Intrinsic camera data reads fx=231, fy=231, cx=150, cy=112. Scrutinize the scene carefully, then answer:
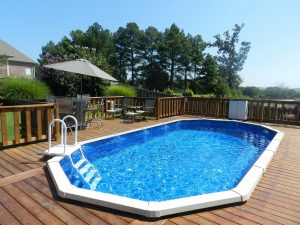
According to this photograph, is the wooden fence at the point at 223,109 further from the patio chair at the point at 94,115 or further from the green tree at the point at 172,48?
the green tree at the point at 172,48

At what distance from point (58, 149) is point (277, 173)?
382 cm

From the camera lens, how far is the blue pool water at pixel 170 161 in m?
3.85

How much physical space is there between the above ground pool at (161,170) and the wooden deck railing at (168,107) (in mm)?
1884

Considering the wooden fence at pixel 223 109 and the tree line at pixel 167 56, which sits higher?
the tree line at pixel 167 56

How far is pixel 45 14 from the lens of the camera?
875 inches

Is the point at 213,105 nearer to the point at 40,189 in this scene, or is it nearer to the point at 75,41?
the point at 40,189

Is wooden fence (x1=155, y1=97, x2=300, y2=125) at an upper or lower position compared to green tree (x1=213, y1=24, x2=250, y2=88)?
lower

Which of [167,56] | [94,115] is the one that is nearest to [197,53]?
[167,56]

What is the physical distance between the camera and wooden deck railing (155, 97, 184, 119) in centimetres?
934

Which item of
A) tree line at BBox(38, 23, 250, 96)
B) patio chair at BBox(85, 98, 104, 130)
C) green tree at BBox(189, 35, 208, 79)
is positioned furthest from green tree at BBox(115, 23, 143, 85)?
patio chair at BBox(85, 98, 104, 130)

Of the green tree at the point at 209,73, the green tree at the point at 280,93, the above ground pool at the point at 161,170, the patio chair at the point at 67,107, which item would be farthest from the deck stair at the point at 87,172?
the green tree at the point at 280,93

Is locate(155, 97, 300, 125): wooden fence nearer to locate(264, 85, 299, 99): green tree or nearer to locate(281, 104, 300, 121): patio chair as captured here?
locate(281, 104, 300, 121): patio chair

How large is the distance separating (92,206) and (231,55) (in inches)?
1225

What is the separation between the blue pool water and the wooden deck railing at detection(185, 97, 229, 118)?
1.92 metres
